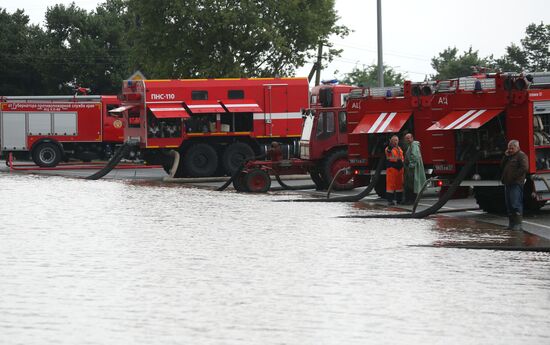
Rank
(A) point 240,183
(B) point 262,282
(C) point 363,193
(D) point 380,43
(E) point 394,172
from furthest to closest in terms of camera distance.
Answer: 1. (D) point 380,43
2. (A) point 240,183
3. (C) point 363,193
4. (E) point 394,172
5. (B) point 262,282

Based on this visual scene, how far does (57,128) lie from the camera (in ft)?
164

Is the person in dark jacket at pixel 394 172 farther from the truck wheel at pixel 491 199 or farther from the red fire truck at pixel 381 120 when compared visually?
the truck wheel at pixel 491 199

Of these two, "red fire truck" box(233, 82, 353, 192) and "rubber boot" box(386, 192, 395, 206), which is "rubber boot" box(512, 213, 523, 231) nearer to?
"rubber boot" box(386, 192, 395, 206)

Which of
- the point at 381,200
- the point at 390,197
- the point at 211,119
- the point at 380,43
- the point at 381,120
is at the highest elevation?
the point at 380,43

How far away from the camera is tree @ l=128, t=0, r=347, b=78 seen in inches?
2085

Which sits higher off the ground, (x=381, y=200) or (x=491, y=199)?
(x=491, y=199)

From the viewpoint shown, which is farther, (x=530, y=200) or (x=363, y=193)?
(x=363, y=193)

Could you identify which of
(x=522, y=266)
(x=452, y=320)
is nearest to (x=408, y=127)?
(x=522, y=266)

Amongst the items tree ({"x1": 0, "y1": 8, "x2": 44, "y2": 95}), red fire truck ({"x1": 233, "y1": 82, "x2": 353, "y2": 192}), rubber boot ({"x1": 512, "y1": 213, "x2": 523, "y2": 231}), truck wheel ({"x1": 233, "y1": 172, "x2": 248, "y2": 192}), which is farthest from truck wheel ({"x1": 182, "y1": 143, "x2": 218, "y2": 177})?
tree ({"x1": 0, "y1": 8, "x2": 44, "y2": 95})

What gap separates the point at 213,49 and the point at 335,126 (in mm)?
22773

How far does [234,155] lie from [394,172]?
532 inches

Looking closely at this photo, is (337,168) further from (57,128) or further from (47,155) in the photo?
(57,128)

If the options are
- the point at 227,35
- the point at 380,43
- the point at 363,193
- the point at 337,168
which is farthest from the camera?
the point at 227,35

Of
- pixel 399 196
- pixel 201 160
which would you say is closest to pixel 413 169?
pixel 399 196
